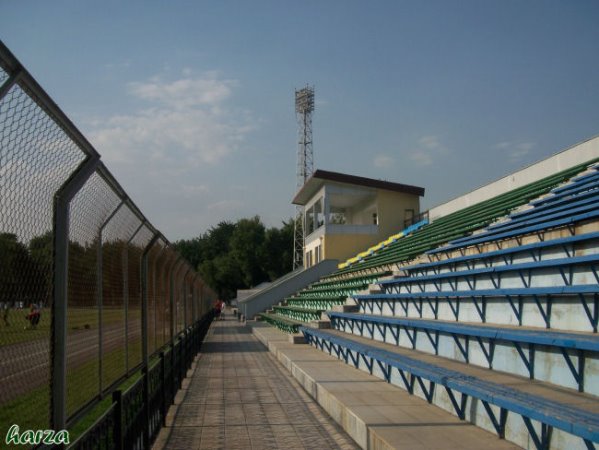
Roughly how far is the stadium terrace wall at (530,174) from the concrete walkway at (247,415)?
333 inches

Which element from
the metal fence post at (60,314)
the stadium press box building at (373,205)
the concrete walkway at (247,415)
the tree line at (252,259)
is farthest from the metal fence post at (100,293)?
the tree line at (252,259)

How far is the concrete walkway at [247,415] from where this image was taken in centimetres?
619

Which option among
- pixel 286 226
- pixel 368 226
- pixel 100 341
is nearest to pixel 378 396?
pixel 100 341

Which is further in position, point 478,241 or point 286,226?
point 286,226

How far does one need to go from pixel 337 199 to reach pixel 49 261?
30.3 metres

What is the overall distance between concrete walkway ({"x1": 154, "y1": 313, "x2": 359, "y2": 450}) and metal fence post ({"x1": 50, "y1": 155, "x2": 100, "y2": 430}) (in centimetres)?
343

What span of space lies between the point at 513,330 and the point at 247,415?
3.37 metres

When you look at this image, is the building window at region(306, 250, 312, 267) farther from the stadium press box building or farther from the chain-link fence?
the chain-link fence

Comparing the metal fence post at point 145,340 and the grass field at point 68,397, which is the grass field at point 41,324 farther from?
the metal fence post at point 145,340

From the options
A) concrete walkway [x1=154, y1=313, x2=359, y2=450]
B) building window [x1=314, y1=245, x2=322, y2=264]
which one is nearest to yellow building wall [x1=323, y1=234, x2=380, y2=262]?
building window [x1=314, y1=245, x2=322, y2=264]

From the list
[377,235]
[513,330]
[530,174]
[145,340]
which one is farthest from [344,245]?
[145,340]

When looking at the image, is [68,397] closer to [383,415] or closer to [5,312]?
[5,312]

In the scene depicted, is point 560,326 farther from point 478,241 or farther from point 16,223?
point 16,223

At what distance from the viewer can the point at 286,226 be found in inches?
2918
